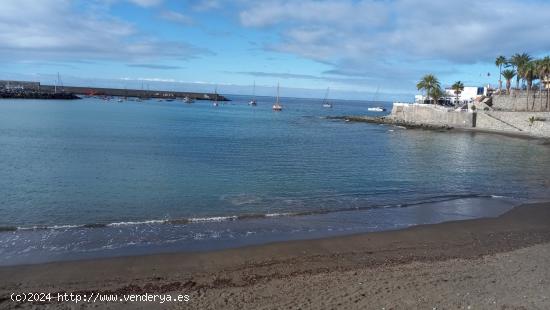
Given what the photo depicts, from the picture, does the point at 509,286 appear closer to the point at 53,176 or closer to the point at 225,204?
the point at 225,204

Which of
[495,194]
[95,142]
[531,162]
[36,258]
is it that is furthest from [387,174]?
[95,142]

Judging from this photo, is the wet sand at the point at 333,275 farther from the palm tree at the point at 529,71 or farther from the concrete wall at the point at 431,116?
the palm tree at the point at 529,71

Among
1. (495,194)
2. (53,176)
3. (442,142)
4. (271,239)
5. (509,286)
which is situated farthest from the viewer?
(442,142)

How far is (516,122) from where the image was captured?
234 ft

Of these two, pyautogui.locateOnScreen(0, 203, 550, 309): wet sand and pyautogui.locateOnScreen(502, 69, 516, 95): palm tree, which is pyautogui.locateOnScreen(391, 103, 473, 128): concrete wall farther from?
pyautogui.locateOnScreen(0, 203, 550, 309): wet sand

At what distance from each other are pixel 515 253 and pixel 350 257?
5.00 m

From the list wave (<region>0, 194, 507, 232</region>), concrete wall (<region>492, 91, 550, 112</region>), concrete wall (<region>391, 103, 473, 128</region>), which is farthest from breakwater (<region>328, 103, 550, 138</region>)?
wave (<region>0, 194, 507, 232</region>)

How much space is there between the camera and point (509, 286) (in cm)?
1089

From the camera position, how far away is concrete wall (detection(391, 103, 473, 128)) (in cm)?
7994

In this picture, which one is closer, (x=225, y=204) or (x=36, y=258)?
(x=36, y=258)

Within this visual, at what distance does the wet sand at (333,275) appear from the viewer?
10.0 metres

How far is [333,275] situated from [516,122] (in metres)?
69.7

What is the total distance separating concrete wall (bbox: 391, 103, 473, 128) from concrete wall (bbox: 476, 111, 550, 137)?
2.42 metres

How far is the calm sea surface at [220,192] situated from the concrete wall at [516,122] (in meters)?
23.1
